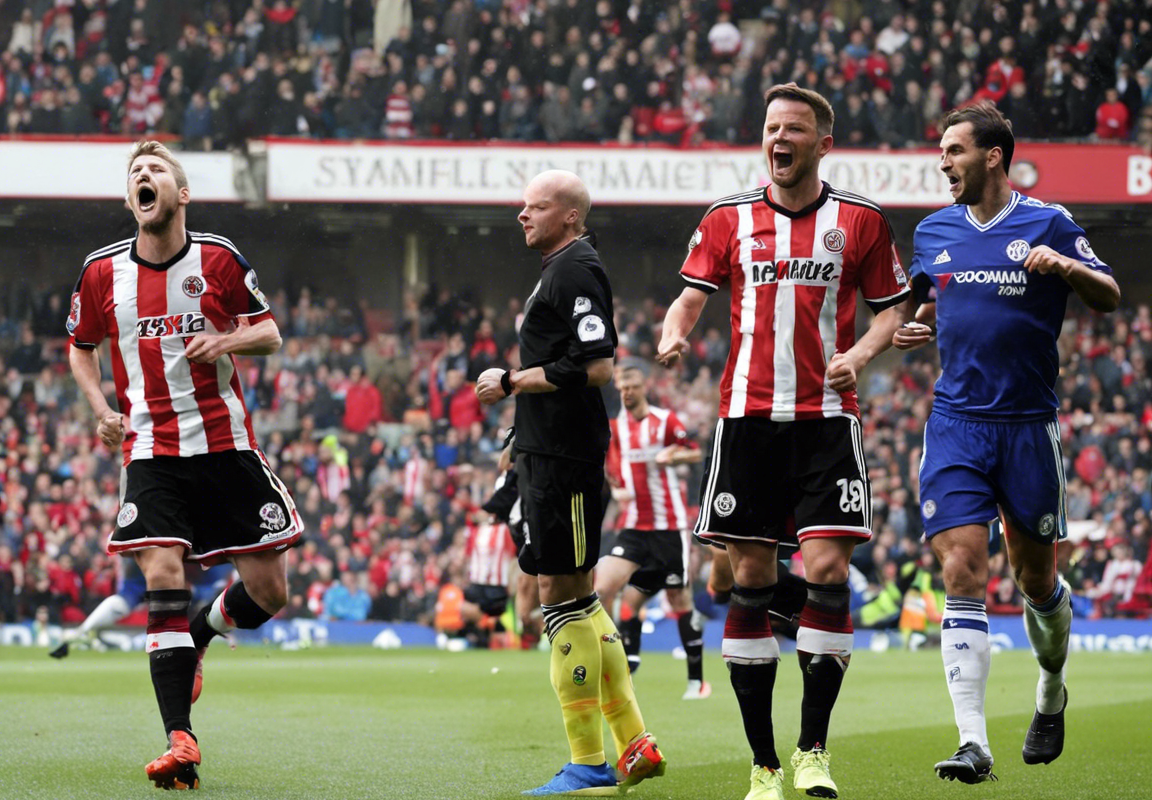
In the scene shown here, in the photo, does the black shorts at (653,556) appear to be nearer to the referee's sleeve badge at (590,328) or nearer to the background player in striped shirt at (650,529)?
the background player in striped shirt at (650,529)

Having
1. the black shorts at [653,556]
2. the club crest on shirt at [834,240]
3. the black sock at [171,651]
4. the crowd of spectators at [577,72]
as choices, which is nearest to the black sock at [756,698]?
the club crest on shirt at [834,240]

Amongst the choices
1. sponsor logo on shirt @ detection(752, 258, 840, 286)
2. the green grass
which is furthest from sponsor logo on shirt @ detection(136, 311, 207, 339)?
→ sponsor logo on shirt @ detection(752, 258, 840, 286)

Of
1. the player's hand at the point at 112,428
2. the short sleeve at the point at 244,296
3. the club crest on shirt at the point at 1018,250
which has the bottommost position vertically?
the player's hand at the point at 112,428

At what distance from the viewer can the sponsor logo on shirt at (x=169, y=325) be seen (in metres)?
5.98

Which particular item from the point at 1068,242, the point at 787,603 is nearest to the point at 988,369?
the point at 1068,242

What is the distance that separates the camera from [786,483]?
5363 millimetres

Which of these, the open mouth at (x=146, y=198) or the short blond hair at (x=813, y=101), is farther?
the open mouth at (x=146, y=198)

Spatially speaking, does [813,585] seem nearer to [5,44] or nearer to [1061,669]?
[1061,669]

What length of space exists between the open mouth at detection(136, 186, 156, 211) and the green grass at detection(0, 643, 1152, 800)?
84.0 inches

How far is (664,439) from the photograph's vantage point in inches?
479

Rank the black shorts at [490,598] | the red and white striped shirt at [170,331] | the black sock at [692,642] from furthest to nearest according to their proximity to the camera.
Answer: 1. the black shorts at [490,598]
2. the black sock at [692,642]
3. the red and white striped shirt at [170,331]

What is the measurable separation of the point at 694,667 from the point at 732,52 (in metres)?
14.6

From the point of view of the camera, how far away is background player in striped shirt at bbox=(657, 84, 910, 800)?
524 cm

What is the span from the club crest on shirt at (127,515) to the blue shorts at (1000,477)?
2.90m
